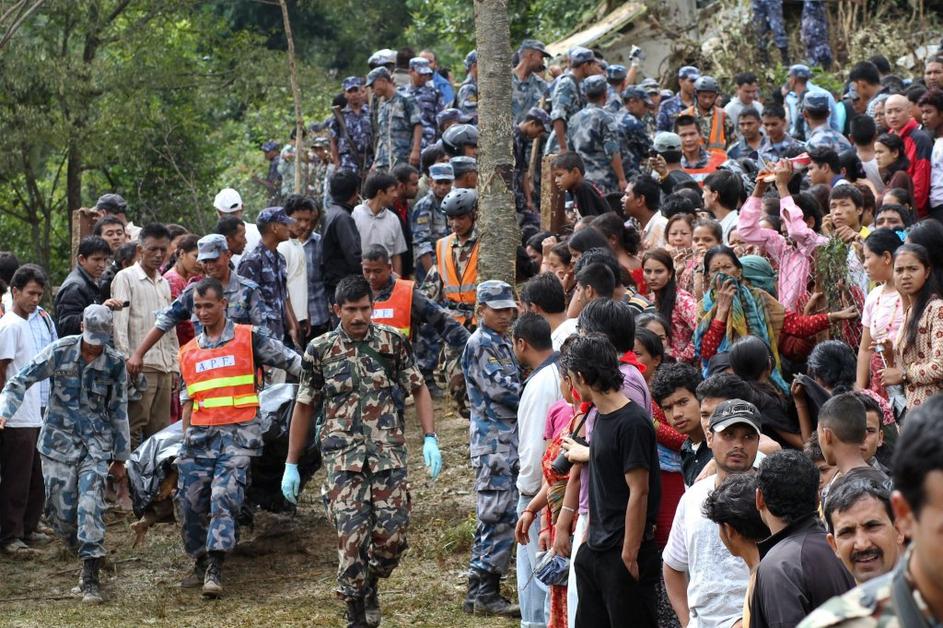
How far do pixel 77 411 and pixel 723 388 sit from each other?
17.9ft

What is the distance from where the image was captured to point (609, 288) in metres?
7.46

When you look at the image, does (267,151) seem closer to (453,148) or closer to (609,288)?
(453,148)

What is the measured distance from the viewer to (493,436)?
8.27 meters

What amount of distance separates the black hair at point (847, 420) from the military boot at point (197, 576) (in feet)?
17.6

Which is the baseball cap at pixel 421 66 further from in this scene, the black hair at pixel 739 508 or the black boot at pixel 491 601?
the black hair at pixel 739 508

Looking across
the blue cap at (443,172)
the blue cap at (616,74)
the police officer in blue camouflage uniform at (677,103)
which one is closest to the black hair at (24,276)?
the blue cap at (443,172)

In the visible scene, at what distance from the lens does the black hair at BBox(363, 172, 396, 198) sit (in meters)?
12.8

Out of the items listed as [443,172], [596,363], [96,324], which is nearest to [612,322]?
[596,363]

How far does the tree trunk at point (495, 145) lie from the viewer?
A: 964cm

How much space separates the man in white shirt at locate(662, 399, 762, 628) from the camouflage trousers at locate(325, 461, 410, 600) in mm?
2981

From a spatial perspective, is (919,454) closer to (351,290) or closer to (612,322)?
(612,322)

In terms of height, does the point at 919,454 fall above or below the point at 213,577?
above

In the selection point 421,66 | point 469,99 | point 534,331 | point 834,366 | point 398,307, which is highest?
point 421,66

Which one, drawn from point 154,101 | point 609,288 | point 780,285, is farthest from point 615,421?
point 154,101
